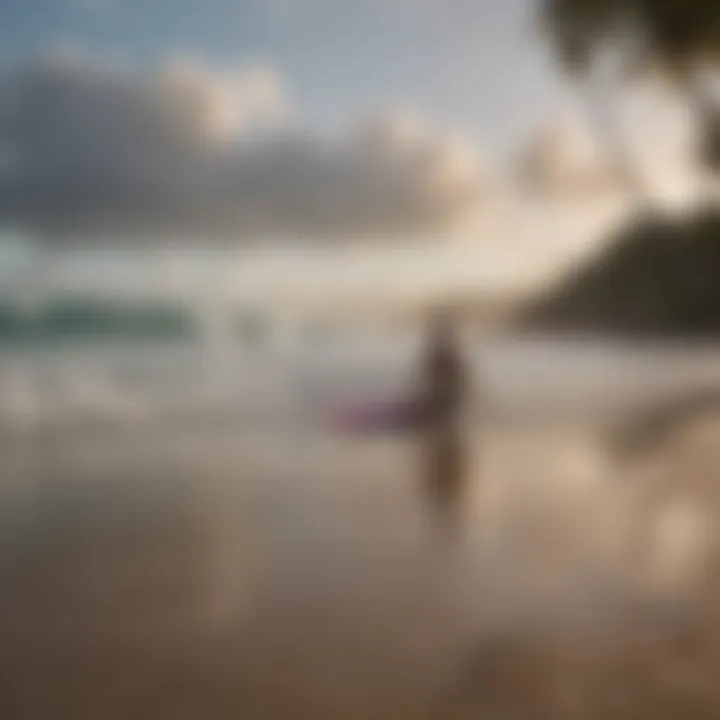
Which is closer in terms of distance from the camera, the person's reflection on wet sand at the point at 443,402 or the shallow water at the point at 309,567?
the shallow water at the point at 309,567

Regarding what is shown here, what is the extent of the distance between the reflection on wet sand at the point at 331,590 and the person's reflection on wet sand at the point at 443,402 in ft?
0.13

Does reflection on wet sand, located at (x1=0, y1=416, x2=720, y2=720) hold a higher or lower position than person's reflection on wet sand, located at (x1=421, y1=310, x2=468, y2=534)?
lower

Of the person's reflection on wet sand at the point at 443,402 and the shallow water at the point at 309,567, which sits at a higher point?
the person's reflection on wet sand at the point at 443,402

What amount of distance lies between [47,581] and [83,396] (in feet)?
0.91

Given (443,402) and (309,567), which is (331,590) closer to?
(309,567)

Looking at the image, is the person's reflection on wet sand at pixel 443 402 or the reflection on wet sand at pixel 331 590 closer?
the reflection on wet sand at pixel 331 590

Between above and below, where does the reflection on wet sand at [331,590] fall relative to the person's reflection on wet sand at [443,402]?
below

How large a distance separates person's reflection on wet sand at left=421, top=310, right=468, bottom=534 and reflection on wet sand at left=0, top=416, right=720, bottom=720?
0.13ft

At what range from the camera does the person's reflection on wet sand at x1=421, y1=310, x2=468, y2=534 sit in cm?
113

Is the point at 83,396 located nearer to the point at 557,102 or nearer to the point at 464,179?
the point at 464,179

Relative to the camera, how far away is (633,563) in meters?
1.03

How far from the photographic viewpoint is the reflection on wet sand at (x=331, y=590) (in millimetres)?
910

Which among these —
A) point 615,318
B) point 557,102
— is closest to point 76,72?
point 557,102

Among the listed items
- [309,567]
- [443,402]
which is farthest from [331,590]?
[443,402]
